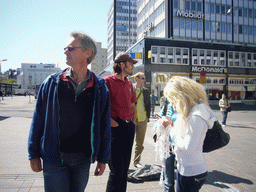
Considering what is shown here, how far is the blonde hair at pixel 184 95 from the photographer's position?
1.96m

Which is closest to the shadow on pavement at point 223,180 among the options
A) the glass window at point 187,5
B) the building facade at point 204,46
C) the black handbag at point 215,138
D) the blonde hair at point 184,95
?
the black handbag at point 215,138

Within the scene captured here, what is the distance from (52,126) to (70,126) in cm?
14

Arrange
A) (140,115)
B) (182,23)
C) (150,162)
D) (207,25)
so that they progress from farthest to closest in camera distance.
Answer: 1. (207,25)
2. (182,23)
3. (150,162)
4. (140,115)

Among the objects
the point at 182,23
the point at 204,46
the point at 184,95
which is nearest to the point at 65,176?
the point at 184,95

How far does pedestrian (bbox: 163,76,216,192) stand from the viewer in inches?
71.4

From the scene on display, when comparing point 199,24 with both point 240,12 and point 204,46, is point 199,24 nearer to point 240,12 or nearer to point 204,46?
point 204,46

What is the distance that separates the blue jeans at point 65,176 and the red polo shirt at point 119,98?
0.87m

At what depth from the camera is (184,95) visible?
6.54 ft

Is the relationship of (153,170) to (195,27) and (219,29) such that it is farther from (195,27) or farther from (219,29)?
(219,29)

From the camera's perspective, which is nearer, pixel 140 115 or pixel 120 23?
pixel 140 115

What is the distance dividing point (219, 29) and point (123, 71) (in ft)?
126

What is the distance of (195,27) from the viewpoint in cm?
3438

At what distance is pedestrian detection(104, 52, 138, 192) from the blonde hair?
2.51 ft

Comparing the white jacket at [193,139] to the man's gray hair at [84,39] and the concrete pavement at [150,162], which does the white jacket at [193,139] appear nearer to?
the man's gray hair at [84,39]
